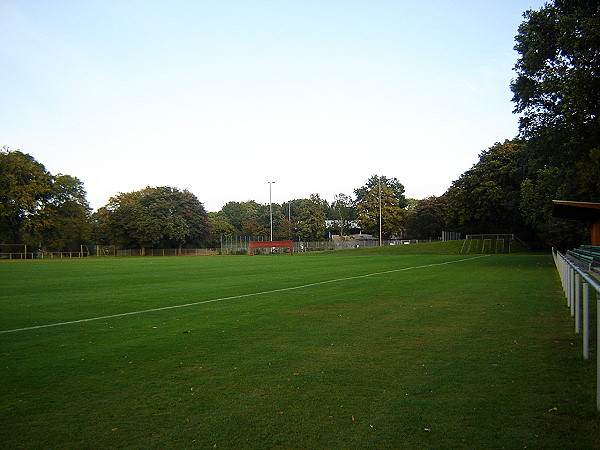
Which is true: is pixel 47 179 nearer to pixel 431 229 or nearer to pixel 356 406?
pixel 431 229

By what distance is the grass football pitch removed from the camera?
433 cm

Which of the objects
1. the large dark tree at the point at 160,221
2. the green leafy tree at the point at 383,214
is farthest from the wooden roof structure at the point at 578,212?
the green leafy tree at the point at 383,214

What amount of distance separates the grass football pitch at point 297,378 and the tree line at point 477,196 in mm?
14469

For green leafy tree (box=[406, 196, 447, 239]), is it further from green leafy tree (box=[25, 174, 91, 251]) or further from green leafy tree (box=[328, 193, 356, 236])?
green leafy tree (box=[25, 174, 91, 251])

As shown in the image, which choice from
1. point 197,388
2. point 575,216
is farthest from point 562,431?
point 575,216

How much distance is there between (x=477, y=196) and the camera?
201ft

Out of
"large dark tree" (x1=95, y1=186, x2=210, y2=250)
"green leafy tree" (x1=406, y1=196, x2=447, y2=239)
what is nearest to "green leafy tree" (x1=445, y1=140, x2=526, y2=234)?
"green leafy tree" (x1=406, y1=196, x2=447, y2=239)

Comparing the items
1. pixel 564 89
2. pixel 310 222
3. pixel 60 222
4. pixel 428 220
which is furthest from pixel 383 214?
pixel 564 89

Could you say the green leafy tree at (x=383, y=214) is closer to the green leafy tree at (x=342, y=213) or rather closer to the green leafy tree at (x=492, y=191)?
the green leafy tree at (x=342, y=213)

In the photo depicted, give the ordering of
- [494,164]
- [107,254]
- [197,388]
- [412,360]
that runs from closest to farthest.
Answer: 1. [197,388]
2. [412,360]
3. [494,164]
4. [107,254]

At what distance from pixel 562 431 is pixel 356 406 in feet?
5.95

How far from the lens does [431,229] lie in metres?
92.9

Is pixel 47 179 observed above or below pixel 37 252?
above

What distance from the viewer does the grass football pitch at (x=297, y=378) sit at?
14.2 ft
